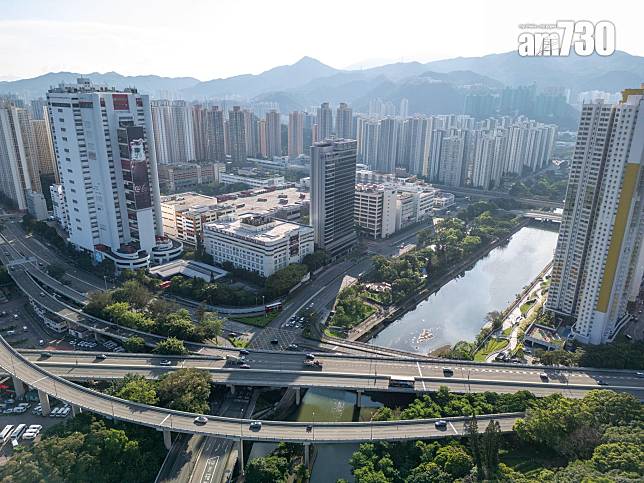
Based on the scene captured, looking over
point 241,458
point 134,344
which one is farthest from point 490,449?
point 134,344

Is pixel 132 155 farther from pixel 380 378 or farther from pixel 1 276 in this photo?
pixel 380 378

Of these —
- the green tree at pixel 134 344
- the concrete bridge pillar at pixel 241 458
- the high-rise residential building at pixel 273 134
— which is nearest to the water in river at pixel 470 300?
the concrete bridge pillar at pixel 241 458

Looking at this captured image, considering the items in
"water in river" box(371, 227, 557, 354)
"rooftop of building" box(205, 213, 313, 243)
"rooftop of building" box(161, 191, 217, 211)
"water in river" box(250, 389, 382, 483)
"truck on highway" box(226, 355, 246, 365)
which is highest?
"rooftop of building" box(205, 213, 313, 243)


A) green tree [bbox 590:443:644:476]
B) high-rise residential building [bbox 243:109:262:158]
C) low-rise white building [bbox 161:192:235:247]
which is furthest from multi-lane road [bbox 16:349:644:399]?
high-rise residential building [bbox 243:109:262:158]

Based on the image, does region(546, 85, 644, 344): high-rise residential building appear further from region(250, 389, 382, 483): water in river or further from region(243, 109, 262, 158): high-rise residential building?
region(243, 109, 262, 158): high-rise residential building

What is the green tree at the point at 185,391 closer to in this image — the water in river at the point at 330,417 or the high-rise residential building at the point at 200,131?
the water in river at the point at 330,417

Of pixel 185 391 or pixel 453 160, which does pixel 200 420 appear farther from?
pixel 453 160
